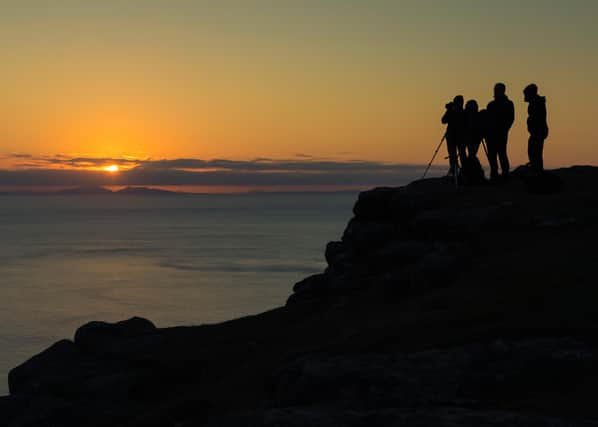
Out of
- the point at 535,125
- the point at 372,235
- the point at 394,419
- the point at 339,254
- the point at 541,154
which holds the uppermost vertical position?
the point at 535,125

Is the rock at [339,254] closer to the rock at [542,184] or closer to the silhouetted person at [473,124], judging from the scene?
the silhouetted person at [473,124]

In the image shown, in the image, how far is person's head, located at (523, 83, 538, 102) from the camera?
90.3ft

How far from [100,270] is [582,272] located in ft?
550

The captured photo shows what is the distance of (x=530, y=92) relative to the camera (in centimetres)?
2773

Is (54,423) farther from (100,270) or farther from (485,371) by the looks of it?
(100,270)

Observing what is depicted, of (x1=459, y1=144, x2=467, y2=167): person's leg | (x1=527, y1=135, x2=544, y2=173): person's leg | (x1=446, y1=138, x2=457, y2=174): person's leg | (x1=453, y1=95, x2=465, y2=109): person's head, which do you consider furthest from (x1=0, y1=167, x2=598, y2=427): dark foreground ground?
(x1=453, y1=95, x2=465, y2=109): person's head

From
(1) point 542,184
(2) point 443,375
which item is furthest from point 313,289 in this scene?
(2) point 443,375

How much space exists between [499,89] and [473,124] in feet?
6.28

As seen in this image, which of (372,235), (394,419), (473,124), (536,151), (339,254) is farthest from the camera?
(339,254)

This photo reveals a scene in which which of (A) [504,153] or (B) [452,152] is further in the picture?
(B) [452,152]

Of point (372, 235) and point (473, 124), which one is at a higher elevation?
point (473, 124)

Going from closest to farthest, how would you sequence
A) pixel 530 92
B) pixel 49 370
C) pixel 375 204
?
pixel 530 92 → pixel 49 370 → pixel 375 204

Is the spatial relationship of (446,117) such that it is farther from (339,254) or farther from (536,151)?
(339,254)

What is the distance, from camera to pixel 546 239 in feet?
80.5
